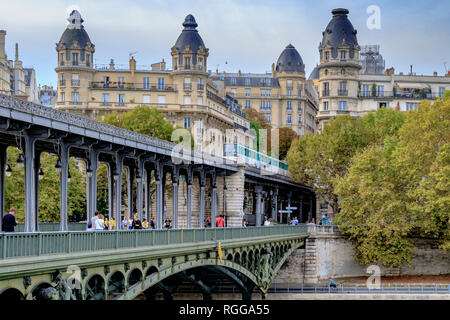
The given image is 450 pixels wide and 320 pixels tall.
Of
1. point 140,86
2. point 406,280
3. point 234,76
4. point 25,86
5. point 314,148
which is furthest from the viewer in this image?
point 234,76

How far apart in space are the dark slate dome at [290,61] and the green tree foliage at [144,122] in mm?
73079

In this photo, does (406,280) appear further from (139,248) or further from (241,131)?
(241,131)

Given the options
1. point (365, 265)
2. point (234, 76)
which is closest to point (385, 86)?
point (234, 76)

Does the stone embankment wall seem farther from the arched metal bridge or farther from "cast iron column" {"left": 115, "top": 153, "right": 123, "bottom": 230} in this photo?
"cast iron column" {"left": 115, "top": 153, "right": 123, "bottom": 230}

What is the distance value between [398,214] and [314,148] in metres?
25.8

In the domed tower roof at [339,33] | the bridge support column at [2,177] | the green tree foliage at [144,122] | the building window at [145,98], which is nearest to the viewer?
the bridge support column at [2,177]

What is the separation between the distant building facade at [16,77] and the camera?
415 feet

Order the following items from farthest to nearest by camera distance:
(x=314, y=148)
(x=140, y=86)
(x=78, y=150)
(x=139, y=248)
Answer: (x=140, y=86)
(x=314, y=148)
(x=78, y=150)
(x=139, y=248)

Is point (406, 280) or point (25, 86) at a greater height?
point (25, 86)

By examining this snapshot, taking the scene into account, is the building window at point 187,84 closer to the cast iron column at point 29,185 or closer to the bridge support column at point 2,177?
the bridge support column at point 2,177

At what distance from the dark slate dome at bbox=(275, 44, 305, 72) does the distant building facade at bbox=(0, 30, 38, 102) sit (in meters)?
41.8

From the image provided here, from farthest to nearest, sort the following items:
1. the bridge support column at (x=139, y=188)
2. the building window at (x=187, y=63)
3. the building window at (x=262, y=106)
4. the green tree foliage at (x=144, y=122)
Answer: the building window at (x=262, y=106)
the building window at (x=187, y=63)
the green tree foliage at (x=144, y=122)
the bridge support column at (x=139, y=188)

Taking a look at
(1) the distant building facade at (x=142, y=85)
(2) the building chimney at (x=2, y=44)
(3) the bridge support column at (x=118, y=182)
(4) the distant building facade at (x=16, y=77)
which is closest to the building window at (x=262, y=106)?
(4) the distant building facade at (x=16, y=77)

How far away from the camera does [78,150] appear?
4712 cm
